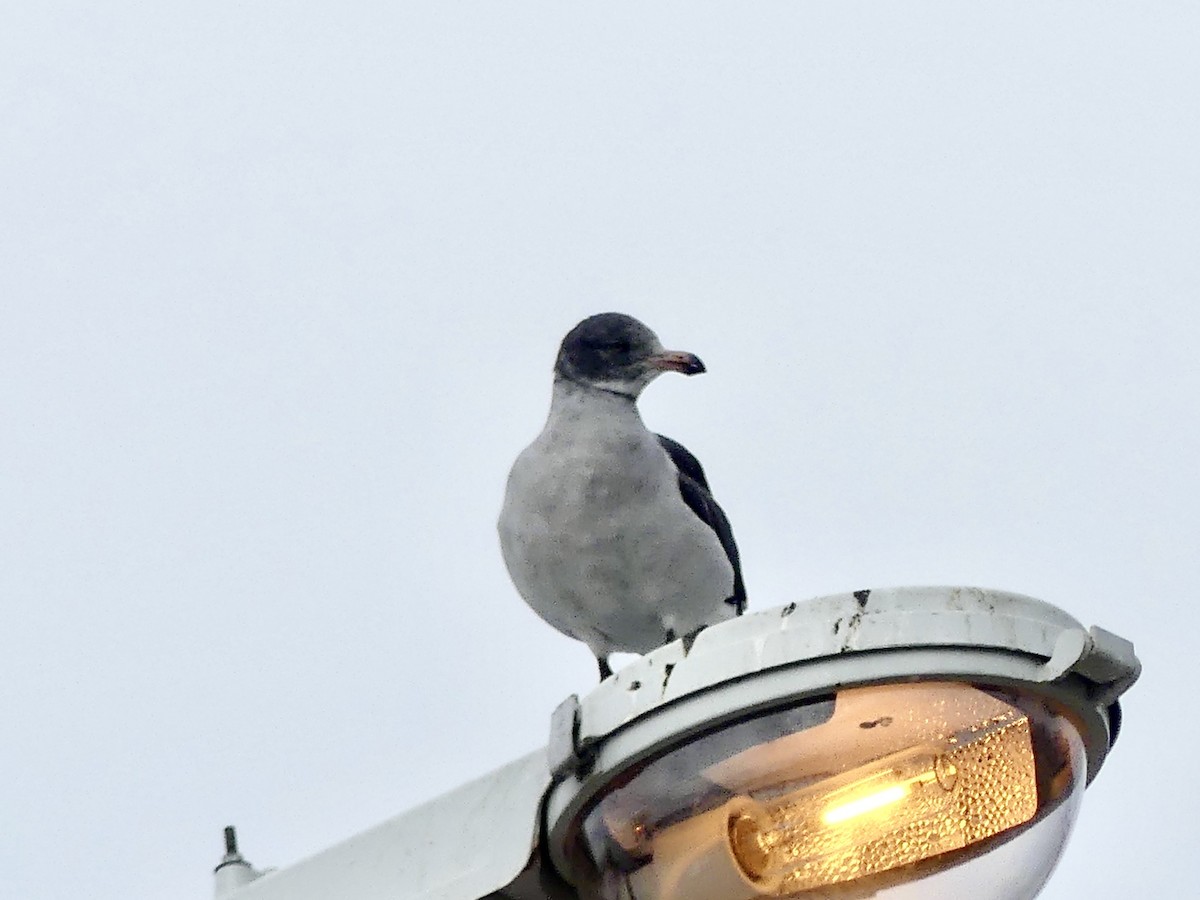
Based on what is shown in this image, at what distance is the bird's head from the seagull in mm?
145

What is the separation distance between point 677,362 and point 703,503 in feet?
1.75

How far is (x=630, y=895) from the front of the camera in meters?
2.59

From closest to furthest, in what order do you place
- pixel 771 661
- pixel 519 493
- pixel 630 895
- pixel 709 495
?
pixel 771 661
pixel 630 895
pixel 519 493
pixel 709 495

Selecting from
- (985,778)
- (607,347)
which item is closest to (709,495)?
(607,347)

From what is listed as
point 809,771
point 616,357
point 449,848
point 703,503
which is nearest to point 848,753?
point 809,771

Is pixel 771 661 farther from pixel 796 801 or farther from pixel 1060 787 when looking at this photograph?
pixel 1060 787

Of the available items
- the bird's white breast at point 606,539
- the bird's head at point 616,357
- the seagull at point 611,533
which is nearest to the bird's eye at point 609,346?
the bird's head at point 616,357

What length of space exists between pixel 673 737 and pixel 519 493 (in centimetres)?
265

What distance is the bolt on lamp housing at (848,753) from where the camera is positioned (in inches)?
95.9

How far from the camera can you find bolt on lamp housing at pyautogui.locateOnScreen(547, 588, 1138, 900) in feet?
7.99

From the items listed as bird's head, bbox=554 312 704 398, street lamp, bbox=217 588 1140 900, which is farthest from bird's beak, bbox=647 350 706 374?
street lamp, bbox=217 588 1140 900

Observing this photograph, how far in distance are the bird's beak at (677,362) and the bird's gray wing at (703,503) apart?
195 mm

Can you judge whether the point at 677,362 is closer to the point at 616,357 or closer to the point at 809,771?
the point at 616,357

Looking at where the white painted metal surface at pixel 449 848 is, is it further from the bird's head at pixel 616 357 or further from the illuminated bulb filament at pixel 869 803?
the bird's head at pixel 616 357
